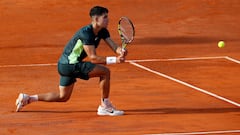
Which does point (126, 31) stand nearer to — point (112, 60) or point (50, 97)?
Result: point (112, 60)

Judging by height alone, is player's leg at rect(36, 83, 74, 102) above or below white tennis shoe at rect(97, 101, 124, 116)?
above

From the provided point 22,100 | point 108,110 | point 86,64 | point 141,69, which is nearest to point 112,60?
point 86,64

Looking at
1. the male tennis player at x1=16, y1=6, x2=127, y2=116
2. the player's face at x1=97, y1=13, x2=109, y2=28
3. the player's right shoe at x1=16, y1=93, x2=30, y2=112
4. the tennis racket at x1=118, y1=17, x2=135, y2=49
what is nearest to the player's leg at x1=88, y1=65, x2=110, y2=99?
the male tennis player at x1=16, y1=6, x2=127, y2=116

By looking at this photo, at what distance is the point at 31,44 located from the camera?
2166 centimetres

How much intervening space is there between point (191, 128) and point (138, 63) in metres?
5.60

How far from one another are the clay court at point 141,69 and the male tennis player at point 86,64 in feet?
0.84

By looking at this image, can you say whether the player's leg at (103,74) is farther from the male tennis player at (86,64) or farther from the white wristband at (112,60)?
the white wristband at (112,60)

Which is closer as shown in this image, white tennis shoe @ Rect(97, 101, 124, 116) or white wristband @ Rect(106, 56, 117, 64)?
white wristband @ Rect(106, 56, 117, 64)

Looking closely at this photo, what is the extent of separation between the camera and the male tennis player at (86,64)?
14305mm

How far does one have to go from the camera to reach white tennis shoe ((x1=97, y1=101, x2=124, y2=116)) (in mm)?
14758

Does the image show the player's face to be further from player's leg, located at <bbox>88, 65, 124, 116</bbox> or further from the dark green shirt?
player's leg, located at <bbox>88, 65, 124, 116</bbox>

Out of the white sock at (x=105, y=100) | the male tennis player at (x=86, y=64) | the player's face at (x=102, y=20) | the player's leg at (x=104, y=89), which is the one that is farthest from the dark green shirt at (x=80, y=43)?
the white sock at (x=105, y=100)

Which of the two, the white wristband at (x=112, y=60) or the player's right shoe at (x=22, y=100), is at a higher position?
the white wristband at (x=112, y=60)

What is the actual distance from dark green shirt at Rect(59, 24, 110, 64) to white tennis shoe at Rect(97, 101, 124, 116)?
0.85 m
